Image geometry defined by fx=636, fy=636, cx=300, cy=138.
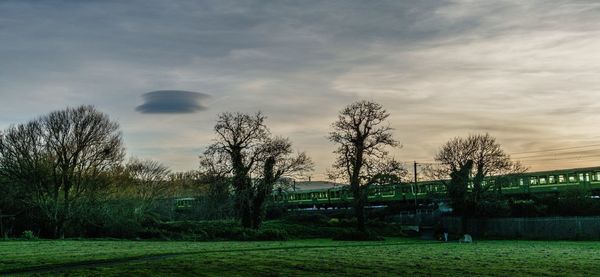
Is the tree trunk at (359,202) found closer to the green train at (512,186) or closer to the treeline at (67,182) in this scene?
the green train at (512,186)

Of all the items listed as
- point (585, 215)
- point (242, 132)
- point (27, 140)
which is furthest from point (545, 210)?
point (27, 140)

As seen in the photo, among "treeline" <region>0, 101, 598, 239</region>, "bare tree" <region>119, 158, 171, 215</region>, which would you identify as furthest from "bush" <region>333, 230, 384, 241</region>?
"bare tree" <region>119, 158, 171, 215</region>

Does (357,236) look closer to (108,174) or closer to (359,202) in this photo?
(359,202)

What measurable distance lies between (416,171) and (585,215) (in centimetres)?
2504

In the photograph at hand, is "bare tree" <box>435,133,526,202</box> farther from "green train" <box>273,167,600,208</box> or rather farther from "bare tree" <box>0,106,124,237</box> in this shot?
"bare tree" <box>0,106,124,237</box>

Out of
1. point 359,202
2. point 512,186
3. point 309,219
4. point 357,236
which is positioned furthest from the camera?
point 309,219

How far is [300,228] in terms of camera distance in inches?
2330

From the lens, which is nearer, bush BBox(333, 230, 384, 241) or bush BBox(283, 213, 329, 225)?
bush BBox(333, 230, 384, 241)

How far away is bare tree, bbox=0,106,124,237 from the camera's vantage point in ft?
173

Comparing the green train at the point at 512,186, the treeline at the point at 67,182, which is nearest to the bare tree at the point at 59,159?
the treeline at the point at 67,182

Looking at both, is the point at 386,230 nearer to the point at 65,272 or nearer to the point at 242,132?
the point at 242,132

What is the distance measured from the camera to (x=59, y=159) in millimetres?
53750

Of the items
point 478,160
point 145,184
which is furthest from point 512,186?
point 145,184

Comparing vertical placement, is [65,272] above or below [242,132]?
below
